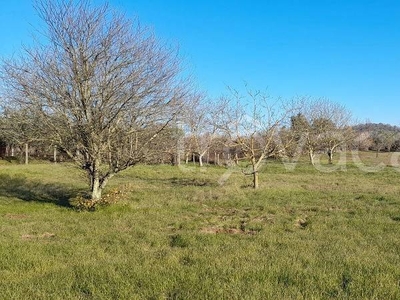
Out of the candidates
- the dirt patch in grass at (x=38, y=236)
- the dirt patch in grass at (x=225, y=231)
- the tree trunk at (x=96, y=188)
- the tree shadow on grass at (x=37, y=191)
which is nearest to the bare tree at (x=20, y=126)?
the tree trunk at (x=96, y=188)

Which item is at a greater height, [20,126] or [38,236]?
[20,126]

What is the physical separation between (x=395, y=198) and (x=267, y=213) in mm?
5873

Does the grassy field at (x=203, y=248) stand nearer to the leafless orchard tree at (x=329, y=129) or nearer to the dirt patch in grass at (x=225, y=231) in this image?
the dirt patch in grass at (x=225, y=231)

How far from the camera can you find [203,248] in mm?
6504

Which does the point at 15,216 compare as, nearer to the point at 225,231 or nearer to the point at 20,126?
the point at 20,126

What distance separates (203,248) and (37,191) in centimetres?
1263

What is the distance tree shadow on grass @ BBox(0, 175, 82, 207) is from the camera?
1444 cm

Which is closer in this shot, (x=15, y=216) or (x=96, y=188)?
(x=15, y=216)

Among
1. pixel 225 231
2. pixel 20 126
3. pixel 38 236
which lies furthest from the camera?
pixel 20 126

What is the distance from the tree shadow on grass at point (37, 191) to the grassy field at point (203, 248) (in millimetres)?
571

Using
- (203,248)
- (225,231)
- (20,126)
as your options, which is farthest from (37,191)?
(203,248)

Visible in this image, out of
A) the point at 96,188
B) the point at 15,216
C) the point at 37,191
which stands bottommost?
→ the point at 15,216

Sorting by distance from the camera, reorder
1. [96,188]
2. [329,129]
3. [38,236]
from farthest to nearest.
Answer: [329,129] → [96,188] → [38,236]

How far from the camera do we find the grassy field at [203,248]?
423cm
